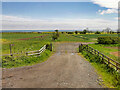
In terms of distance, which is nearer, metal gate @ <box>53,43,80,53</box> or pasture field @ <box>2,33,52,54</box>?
pasture field @ <box>2,33,52,54</box>

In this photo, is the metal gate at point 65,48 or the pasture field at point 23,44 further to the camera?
the metal gate at point 65,48

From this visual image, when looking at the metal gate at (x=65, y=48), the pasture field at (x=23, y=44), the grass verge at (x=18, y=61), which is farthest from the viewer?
the metal gate at (x=65, y=48)

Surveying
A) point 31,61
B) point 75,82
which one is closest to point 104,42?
point 31,61

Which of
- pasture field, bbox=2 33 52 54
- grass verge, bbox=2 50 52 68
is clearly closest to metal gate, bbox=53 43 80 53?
pasture field, bbox=2 33 52 54

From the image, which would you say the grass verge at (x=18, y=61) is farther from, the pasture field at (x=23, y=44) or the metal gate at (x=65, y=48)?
the metal gate at (x=65, y=48)

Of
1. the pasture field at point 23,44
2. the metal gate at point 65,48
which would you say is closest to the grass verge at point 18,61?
the pasture field at point 23,44

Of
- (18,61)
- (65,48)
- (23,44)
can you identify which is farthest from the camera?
(23,44)

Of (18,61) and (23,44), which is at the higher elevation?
(23,44)

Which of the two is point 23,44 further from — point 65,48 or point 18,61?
point 18,61

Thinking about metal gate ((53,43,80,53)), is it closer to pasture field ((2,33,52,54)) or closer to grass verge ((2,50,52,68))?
pasture field ((2,33,52,54))

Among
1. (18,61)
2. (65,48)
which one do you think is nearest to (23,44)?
(65,48)

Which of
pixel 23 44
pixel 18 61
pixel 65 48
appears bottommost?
pixel 18 61

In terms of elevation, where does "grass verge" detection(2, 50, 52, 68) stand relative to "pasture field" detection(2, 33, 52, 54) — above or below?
below

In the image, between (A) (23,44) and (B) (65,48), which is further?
(A) (23,44)
